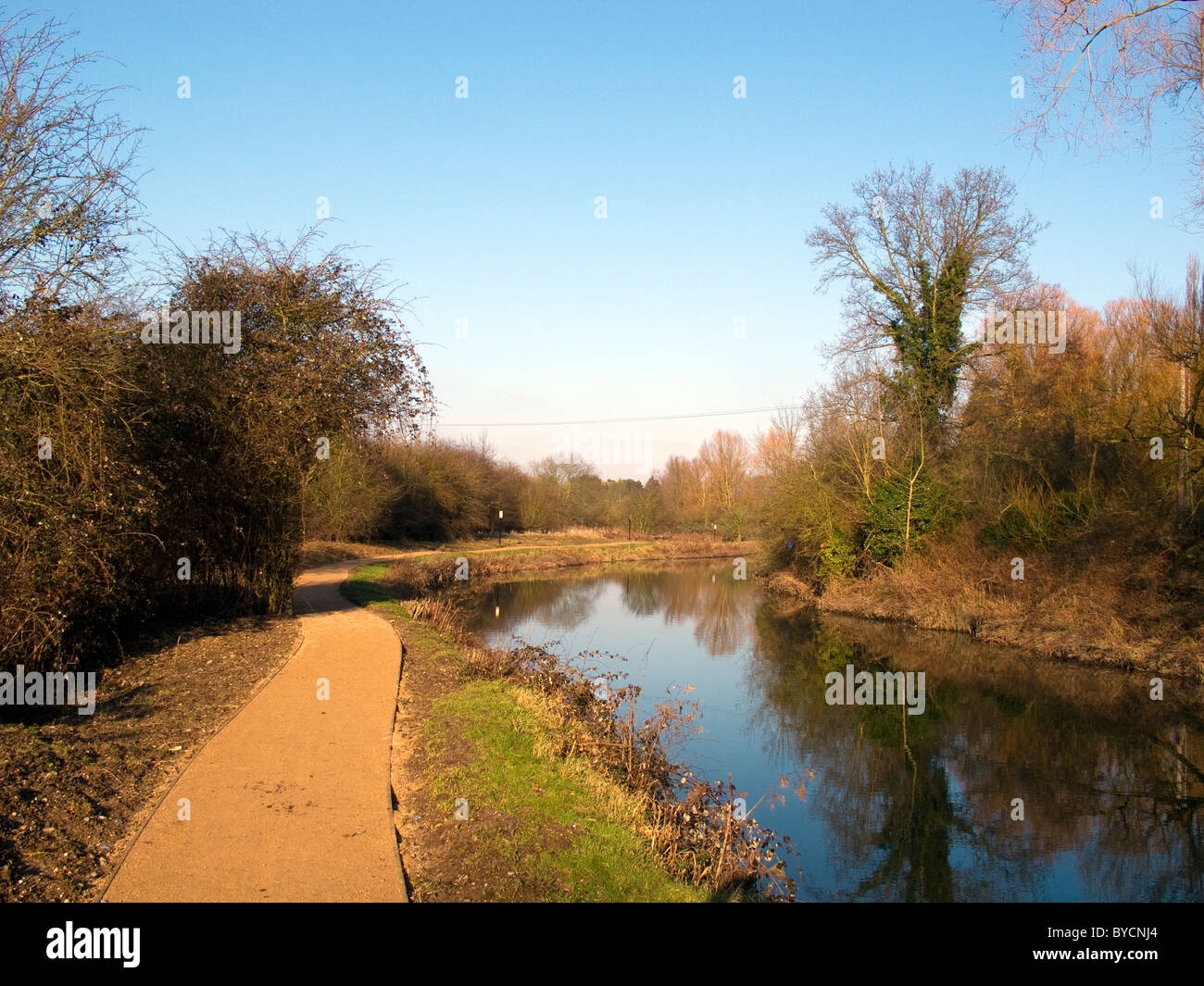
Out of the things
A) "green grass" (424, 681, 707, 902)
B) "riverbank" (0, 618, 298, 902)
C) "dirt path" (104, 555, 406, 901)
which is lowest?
"green grass" (424, 681, 707, 902)

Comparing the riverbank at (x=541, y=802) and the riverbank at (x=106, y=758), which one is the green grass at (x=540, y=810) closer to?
the riverbank at (x=541, y=802)

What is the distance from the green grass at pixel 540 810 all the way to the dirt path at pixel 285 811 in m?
0.66

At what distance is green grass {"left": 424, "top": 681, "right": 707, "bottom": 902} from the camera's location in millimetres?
5383

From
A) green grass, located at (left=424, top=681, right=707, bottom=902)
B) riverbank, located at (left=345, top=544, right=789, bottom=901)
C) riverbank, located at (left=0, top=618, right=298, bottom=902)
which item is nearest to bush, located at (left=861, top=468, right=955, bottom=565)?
riverbank, located at (left=345, top=544, right=789, bottom=901)

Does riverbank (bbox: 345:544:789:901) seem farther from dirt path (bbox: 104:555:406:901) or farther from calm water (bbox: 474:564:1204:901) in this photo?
calm water (bbox: 474:564:1204:901)

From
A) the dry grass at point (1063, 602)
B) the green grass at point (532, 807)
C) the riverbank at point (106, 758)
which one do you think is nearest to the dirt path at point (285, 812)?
the riverbank at point (106, 758)

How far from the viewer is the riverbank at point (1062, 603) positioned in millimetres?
15188

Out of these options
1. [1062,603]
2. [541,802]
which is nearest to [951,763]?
[541,802]

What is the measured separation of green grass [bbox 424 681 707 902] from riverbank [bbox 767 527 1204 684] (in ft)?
41.2

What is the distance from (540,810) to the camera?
6457mm

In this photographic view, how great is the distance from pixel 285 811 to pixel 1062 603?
56.8ft

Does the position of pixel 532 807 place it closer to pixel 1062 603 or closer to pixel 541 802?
pixel 541 802
